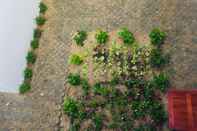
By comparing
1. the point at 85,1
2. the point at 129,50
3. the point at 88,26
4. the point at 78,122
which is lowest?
the point at 78,122

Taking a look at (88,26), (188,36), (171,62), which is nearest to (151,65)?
(171,62)

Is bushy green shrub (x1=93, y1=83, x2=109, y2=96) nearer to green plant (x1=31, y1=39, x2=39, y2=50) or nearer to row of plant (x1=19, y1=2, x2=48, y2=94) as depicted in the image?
row of plant (x1=19, y1=2, x2=48, y2=94)

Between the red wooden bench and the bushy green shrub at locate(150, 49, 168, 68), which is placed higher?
the bushy green shrub at locate(150, 49, 168, 68)

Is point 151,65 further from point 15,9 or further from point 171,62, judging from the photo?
point 15,9

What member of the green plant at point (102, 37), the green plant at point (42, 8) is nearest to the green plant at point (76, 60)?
the green plant at point (102, 37)

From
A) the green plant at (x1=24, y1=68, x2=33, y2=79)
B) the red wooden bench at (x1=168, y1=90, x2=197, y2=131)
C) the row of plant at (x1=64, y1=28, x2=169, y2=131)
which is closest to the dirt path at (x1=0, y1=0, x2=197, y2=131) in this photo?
the green plant at (x1=24, y1=68, x2=33, y2=79)

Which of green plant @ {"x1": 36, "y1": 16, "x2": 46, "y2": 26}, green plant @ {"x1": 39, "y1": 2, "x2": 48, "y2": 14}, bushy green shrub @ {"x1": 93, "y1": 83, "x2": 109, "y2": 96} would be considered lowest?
bushy green shrub @ {"x1": 93, "y1": 83, "x2": 109, "y2": 96}

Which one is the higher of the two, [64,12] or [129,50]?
[64,12]

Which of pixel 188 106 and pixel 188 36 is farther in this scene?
pixel 188 36
